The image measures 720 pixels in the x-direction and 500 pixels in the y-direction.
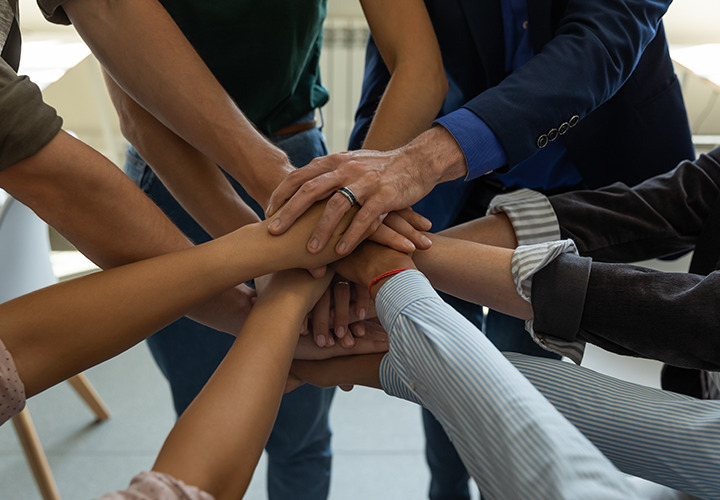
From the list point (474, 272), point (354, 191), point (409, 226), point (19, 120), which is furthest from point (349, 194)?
point (19, 120)

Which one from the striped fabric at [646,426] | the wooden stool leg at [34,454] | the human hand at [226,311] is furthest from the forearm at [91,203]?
the wooden stool leg at [34,454]

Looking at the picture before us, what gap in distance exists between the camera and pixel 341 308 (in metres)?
1.04

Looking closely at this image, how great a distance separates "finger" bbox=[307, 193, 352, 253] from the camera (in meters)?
0.98

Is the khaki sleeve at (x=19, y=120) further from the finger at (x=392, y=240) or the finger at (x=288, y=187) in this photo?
the finger at (x=392, y=240)

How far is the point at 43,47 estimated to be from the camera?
2.84m

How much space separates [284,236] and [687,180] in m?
0.66

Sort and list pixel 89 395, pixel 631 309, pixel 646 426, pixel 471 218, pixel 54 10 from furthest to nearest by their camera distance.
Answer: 1. pixel 89 395
2. pixel 471 218
3. pixel 54 10
4. pixel 631 309
5. pixel 646 426

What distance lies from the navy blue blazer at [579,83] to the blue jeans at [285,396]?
327mm

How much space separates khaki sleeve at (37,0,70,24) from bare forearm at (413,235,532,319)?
634mm

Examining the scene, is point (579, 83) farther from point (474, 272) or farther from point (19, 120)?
point (19, 120)

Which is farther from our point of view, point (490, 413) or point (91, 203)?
point (91, 203)

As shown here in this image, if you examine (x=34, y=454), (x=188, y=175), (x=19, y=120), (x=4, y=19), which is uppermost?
(x=4, y=19)

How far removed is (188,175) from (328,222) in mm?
315

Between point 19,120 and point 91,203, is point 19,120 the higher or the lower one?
the higher one
